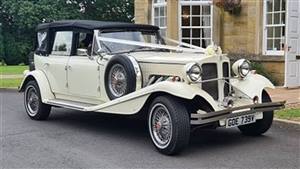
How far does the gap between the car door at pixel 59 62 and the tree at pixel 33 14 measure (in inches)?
1072

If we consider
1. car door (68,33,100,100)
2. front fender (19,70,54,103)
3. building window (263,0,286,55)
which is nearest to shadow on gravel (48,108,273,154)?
front fender (19,70,54,103)

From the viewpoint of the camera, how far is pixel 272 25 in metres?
13.9

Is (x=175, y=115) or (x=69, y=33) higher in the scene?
(x=69, y=33)

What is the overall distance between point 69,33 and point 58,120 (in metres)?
1.67

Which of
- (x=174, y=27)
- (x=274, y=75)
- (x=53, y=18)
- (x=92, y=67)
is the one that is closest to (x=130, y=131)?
(x=92, y=67)

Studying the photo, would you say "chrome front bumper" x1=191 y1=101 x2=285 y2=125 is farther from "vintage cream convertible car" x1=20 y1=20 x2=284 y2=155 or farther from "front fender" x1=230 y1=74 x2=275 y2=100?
"front fender" x1=230 y1=74 x2=275 y2=100

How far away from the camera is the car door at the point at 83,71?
25.8ft

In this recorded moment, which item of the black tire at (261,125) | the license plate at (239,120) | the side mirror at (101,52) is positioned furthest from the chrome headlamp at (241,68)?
the side mirror at (101,52)

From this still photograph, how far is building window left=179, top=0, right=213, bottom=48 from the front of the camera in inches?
623

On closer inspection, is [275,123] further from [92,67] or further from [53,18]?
[53,18]

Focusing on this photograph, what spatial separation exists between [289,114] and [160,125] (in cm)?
313

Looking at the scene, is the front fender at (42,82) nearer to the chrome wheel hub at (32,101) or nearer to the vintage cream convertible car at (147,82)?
the vintage cream convertible car at (147,82)

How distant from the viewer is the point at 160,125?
653 cm

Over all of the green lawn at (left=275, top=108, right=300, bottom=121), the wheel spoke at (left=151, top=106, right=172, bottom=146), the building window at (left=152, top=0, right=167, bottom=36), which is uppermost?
the building window at (left=152, top=0, right=167, bottom=36)
